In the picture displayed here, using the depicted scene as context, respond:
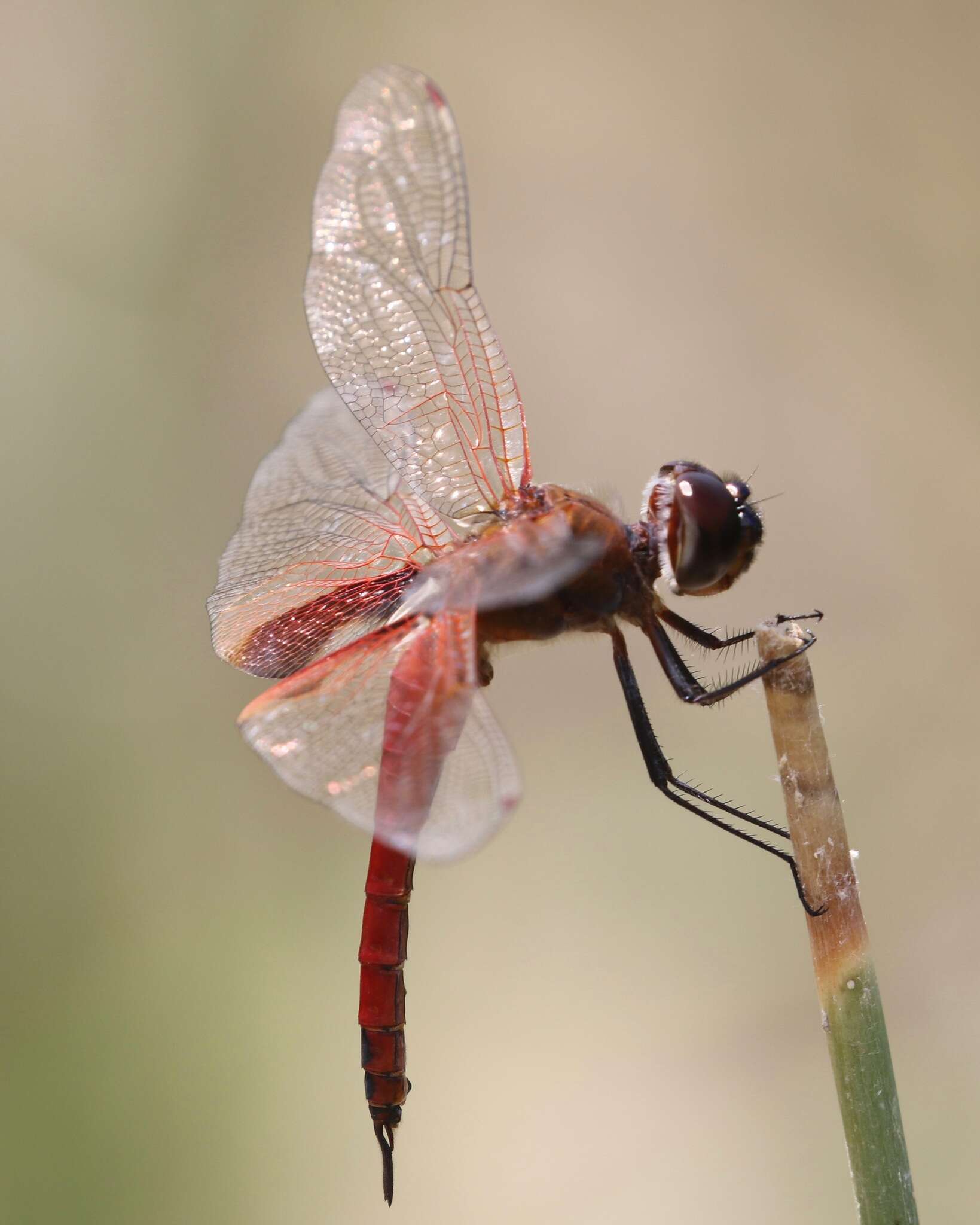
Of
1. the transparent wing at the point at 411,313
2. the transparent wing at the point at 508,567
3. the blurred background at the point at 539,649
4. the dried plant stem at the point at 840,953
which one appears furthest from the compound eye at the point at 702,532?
the blurred background at the point at 539,649

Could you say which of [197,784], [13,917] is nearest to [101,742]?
[197,784]

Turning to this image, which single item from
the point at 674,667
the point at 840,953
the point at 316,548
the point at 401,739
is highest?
the point at 316,548

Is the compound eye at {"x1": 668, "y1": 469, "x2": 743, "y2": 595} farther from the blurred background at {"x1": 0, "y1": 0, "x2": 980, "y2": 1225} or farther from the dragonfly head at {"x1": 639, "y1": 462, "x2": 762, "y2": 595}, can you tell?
the blurred background at {"x1": 0, "y1": 0, "x2": 980, "y2": 1225}

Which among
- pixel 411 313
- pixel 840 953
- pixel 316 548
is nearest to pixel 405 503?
pixel 316 548

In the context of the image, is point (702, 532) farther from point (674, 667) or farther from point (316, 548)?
point (316, 548)

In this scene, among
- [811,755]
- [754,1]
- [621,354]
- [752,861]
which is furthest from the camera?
[754,1]

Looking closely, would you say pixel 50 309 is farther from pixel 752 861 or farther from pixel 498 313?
pixel 752 861

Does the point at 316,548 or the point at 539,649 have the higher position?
the point at 316,548
